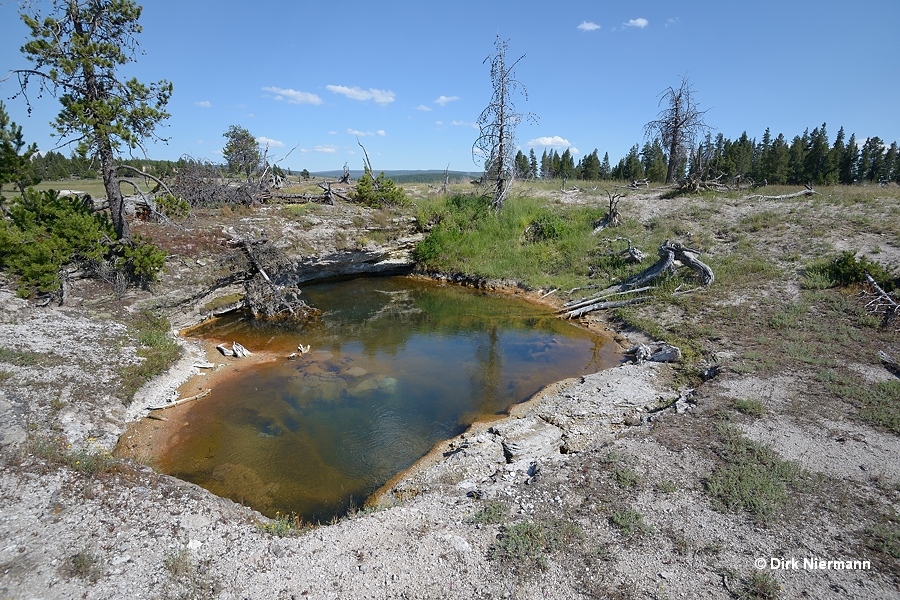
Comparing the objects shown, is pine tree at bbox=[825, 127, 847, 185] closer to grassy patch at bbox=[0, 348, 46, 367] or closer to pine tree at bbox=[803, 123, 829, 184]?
pine tree at bbox=[803, 123, 829, 184]

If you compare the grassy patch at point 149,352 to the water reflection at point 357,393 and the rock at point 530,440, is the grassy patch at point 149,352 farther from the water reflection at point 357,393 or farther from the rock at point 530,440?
the rock at point 530,440

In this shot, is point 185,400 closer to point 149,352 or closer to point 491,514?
point 149,352

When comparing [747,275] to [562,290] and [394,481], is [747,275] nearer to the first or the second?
[562,290]

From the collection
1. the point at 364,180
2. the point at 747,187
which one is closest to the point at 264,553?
the point at 364,180

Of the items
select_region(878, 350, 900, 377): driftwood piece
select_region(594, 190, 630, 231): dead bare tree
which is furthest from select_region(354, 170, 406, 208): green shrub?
select_region(878, 350, 900, 377): driftwood piece

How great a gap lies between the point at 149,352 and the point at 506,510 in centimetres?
1113

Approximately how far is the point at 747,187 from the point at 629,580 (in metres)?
31.5

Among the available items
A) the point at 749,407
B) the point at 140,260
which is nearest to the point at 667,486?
the point at 749,407

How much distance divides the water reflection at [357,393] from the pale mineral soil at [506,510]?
976 millimetres

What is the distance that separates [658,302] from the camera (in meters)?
17.8

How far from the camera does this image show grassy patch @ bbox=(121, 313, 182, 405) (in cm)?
1089

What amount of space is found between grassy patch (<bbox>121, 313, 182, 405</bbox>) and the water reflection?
62.9 inches

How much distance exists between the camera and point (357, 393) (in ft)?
40.9

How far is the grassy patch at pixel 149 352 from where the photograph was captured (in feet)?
35.7
